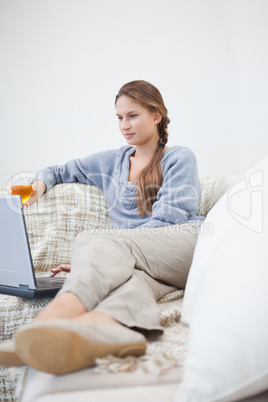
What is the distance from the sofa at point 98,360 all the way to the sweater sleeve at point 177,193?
224 millimetres

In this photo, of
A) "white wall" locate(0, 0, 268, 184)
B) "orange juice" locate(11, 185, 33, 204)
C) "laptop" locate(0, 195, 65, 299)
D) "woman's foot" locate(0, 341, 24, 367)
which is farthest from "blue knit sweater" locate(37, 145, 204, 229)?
"woman's foot" locate(0, 341, 24, 367)

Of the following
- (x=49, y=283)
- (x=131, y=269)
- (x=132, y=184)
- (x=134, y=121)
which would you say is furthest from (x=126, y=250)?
(x=134, y=121)

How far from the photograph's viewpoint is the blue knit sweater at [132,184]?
1.64 m

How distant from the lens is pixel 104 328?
77 cm

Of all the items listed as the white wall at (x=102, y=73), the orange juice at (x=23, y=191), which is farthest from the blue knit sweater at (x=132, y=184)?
the white wall at (x=102, y=73)

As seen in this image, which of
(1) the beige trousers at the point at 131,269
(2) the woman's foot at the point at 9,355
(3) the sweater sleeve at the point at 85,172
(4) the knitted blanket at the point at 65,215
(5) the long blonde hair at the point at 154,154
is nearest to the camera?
(2) the woman's foot at the point at 9,355

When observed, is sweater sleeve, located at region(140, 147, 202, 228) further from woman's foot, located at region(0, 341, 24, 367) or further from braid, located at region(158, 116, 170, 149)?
woman's foot, located at region(0, 341, 24, 367)

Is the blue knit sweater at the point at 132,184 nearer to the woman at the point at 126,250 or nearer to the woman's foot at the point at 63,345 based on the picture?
the woman at the point at 126,250

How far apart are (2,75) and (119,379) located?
7.85 feet

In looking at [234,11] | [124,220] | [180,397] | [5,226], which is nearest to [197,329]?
[180,397]

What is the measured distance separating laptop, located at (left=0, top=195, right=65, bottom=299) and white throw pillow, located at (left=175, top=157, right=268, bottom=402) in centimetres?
56

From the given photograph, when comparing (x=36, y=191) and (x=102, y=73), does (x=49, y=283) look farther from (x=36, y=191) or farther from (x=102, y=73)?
(x=102, y=73)

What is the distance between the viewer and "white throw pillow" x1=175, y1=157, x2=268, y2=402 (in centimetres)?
65

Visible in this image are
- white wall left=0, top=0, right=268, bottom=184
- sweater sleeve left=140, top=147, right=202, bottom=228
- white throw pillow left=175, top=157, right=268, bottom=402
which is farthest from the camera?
white wall left=0, top=0, right=268, bottom=184
